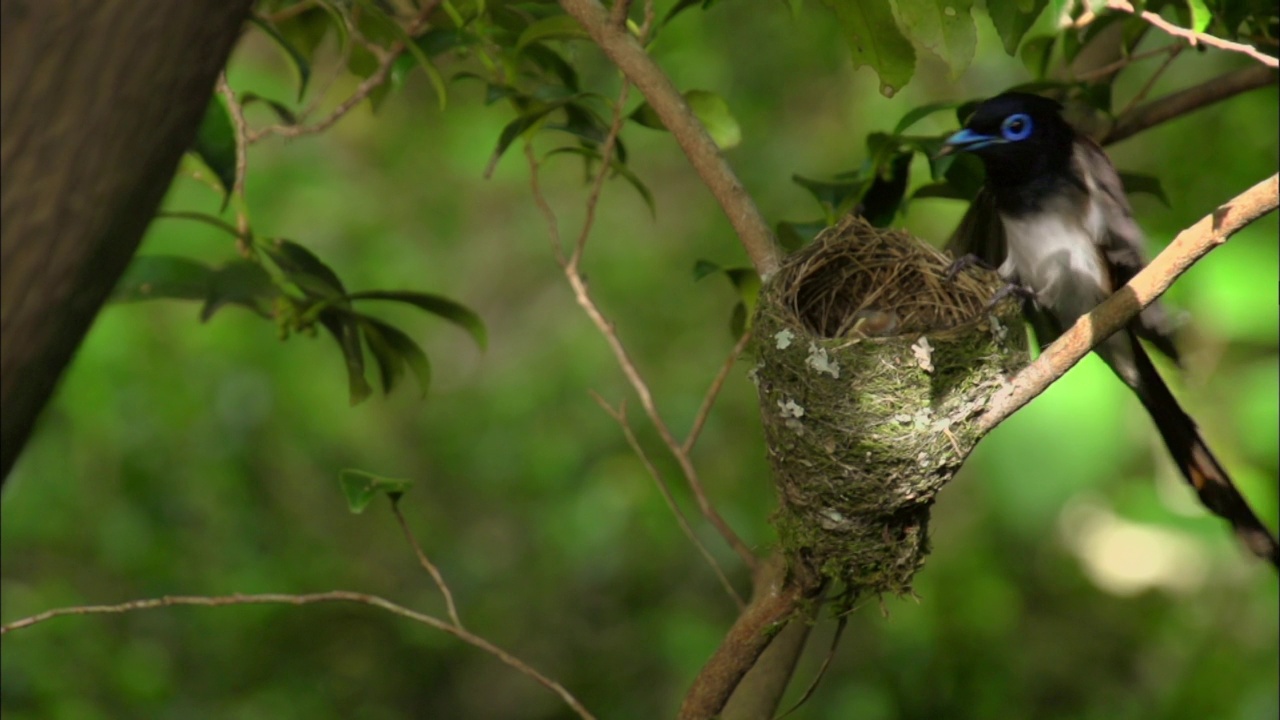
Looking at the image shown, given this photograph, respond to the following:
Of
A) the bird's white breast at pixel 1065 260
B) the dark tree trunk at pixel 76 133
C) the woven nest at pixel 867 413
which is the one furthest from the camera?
the bird's white breast at pixel 1065 260

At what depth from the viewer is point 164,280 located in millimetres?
2682

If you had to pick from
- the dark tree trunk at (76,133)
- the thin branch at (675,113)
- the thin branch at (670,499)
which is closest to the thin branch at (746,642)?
the thin branch at (670,499)

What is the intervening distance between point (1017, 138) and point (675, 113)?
3.77ft

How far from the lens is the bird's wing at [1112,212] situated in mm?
3096

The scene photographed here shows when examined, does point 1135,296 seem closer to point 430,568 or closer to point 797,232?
point 797,232

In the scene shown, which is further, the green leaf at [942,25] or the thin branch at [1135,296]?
the green leaf at [942,25]

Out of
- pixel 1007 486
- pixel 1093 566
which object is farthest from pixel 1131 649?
pixel 1007 486

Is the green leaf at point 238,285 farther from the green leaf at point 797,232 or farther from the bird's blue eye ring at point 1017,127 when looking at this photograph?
the bird's blue eye ring at point 1017,127

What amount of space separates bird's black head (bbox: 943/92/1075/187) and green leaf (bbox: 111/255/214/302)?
5.25 feet

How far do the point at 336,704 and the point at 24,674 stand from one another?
1.27 m

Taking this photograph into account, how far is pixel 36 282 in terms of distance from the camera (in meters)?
1.12

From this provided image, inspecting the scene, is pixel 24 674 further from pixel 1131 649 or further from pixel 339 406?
pixel 1131 649

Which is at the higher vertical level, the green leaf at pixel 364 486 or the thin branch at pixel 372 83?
the thin branch at pixel 372 83

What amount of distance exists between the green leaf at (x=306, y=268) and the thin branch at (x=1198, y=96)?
70.7 inches
